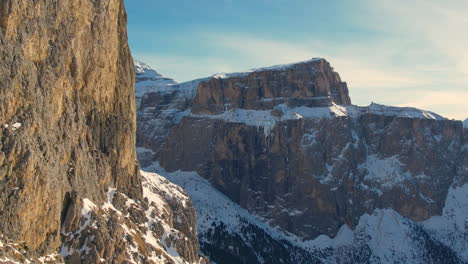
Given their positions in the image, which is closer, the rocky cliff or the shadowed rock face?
the shadowed rock face

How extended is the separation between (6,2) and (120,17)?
48870 millimetres

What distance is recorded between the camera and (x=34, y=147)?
303ft

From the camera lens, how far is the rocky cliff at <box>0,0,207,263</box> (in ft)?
294

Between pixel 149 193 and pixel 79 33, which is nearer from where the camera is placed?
pixel 79 33

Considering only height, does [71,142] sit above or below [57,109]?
below

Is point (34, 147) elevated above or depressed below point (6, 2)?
below

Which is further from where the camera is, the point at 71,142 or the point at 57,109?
the point at 71,142

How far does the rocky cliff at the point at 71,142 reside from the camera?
294ft

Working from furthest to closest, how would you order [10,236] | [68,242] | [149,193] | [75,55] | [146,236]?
[149,193], [146,236], [75,55], [68,242], [10,236]

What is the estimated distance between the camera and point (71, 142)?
10956 centimetres

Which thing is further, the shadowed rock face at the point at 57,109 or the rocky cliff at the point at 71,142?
the rocky cliff at the point at 71,142

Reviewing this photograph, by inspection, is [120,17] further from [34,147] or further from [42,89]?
[34,147]

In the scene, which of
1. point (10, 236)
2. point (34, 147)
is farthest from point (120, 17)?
point (10, 236)

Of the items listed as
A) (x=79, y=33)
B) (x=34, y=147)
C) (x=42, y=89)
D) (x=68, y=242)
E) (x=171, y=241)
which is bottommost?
(x=171, y=241)
